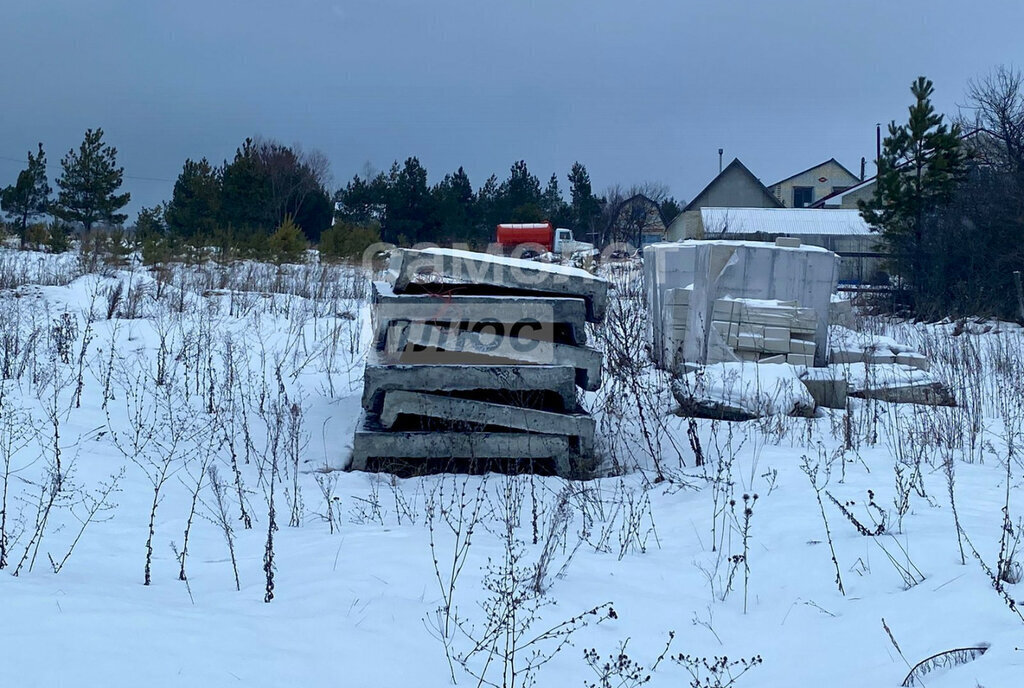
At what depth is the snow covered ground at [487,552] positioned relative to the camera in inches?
111

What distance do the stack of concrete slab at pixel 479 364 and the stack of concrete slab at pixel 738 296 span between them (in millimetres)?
3814

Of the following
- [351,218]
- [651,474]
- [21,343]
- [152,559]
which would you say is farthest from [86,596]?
[351,218]

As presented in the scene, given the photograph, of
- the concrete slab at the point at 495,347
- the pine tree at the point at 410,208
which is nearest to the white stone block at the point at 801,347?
the concrete slab at the point at 495,347

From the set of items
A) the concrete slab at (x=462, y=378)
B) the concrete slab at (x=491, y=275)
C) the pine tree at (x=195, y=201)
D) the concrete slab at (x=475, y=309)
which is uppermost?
the pine tree at (x=195, y=201)

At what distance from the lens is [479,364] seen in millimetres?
5977

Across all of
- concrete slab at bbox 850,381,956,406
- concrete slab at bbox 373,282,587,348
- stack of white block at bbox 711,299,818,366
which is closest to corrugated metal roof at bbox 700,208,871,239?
stack of white block at bbox 711,299,818,366

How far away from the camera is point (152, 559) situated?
153 inches

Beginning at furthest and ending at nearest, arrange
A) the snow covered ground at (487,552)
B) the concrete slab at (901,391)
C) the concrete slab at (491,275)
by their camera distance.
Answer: the concrete slab at (901,391) → the concrete slab at (491,275) → the snow covered ground at (487,552)

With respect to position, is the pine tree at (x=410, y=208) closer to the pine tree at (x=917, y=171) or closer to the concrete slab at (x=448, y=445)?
the pine tree at (x=917, y=171)

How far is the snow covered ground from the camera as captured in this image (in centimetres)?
282

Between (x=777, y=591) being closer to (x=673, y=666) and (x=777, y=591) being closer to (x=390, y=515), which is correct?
(x=673, y=666)

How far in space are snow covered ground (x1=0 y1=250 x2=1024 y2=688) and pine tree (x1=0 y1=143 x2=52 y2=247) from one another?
89.7 ft

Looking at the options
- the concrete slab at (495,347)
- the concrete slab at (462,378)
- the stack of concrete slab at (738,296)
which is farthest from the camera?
the stack of concrete slab at (738,296)

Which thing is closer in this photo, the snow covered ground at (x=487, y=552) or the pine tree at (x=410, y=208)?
the snow covered ground at (x=487, y=552)
